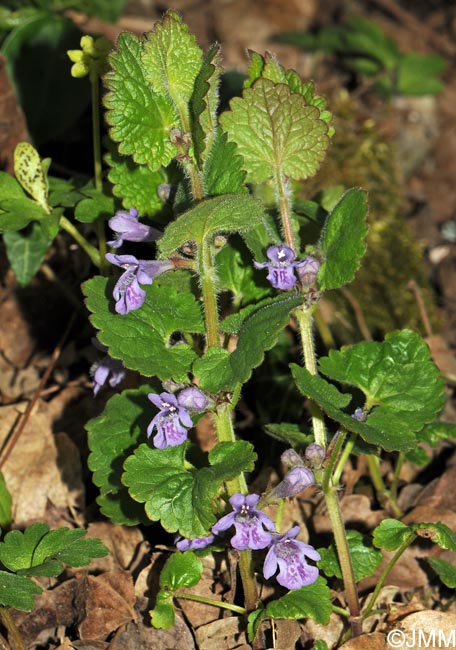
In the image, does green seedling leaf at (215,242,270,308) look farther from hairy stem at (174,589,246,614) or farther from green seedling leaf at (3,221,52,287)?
green seedling leaf at (3,221,52,287)

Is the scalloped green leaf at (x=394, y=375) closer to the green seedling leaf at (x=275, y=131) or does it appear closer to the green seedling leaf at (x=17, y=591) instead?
the green seedling leaf at (x=275, y=131)

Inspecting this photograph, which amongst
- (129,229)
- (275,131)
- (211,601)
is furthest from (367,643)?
(275,131)

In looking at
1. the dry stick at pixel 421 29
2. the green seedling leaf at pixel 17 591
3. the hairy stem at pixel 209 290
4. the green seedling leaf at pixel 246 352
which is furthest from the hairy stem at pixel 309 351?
the dry stick at pixel 421 29

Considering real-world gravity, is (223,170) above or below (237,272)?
above

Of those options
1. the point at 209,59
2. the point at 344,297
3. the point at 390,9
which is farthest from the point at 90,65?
the point at 390,9

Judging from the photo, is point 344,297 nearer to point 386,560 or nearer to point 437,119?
point 386,560

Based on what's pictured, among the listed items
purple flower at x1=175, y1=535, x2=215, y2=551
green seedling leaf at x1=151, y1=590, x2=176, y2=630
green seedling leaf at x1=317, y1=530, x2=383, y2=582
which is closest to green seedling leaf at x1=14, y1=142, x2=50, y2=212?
purple flower at x1=175, y1=535, x2=215, y2=551

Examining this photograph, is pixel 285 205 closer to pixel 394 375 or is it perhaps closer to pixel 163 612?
pixel 394 375
